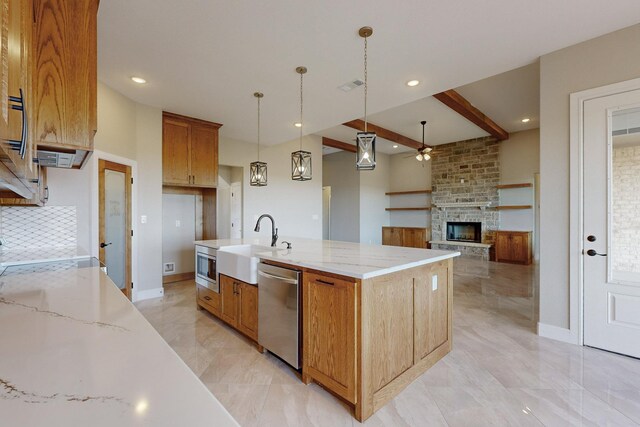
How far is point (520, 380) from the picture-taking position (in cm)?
211

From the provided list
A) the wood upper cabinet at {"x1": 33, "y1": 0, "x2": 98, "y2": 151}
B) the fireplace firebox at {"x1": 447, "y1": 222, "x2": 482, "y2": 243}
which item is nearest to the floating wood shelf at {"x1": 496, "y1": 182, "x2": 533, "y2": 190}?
the fireplace firebox at {"x1": 447, "y1": 222, "x2": 482, "y2": 243}

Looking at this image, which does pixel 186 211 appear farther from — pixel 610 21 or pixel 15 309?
pixel 610 21

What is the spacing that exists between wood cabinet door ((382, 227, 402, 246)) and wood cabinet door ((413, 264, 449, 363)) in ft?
21.2

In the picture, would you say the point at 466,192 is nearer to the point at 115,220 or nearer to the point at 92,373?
the point at 115,220

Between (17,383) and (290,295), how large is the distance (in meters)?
1.67

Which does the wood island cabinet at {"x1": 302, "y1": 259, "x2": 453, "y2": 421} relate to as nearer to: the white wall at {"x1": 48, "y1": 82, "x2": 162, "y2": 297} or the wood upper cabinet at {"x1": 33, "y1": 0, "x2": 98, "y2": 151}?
the wood upper cabinet at {"x1": 33, "y1": 0, "x2": 98, "y2": 151}

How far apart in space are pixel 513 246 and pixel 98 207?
26.1ft

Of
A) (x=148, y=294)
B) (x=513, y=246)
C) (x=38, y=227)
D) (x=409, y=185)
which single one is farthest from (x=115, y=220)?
(x=513, y=246)

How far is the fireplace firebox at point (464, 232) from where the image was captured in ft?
25.2

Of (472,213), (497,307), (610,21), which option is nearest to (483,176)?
(472,213)

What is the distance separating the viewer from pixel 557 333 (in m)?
2.74

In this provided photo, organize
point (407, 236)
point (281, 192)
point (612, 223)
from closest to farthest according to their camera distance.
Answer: point (612, 223), point (281, 192), point (407, 236)


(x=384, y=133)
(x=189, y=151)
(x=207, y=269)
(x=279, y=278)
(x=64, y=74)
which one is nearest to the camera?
(x=64, y=74)

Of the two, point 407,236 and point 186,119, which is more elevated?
point 186,119
